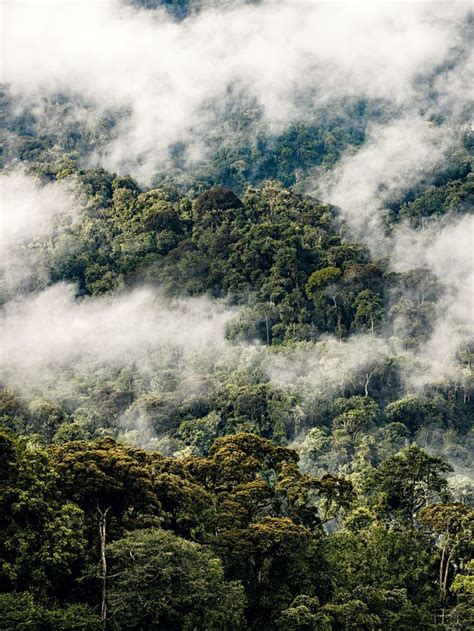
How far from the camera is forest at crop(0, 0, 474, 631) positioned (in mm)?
22047

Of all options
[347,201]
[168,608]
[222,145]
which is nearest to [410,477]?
[168,608]

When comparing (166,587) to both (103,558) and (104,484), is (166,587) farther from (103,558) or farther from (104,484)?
(104,484)

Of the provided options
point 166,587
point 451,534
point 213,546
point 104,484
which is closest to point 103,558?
point 166,587

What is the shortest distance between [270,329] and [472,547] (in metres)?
38.9

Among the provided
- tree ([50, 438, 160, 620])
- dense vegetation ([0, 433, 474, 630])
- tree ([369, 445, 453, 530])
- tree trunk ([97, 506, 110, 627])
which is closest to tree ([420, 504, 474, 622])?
dense vegetation ([0, 433, 474, 630])

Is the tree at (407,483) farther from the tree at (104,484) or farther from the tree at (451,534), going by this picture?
the tree at (104,484)

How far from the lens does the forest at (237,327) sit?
2205 centimetres

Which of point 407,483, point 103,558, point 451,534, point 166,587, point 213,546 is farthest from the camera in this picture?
point 407,483

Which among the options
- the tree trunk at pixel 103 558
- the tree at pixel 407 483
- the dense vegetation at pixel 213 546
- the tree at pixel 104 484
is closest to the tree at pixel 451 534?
the dense vegetation at pixel 213 546

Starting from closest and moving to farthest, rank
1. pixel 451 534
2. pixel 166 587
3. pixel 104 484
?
1. pixel 166 587
2. pixel 104 484
3. pixel 451 534

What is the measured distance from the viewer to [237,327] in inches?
2530

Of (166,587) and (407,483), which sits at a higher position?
(407,483)

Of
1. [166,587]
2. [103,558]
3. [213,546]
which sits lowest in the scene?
[166,587]

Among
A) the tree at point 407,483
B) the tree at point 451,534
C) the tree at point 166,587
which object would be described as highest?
the tree at point 407,483
